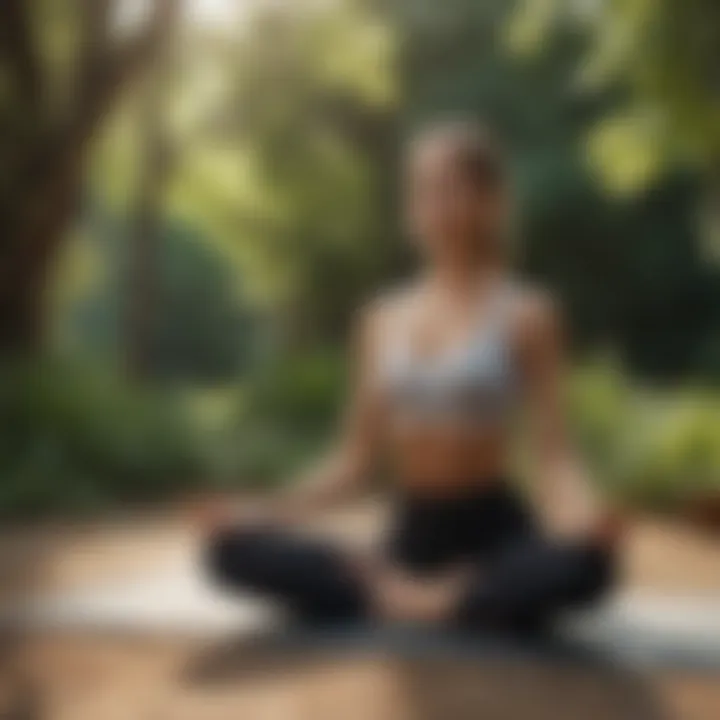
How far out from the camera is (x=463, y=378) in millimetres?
984

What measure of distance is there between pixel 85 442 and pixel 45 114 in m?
0.26

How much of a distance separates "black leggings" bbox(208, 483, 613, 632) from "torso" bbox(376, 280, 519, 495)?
0.02m

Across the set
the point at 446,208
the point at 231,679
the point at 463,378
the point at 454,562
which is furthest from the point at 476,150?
the point at 231,679

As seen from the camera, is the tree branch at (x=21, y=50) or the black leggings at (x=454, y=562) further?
the tree branch at (x=21, y=50)

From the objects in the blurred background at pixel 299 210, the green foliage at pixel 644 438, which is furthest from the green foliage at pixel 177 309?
the green foliage at pixel 644 438

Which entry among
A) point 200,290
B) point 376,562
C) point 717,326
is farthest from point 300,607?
point 717,326

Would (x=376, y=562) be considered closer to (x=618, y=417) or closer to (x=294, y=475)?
(x=294, y=475)

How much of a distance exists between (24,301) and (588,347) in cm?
42

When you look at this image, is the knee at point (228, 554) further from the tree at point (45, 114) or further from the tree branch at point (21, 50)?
the tree branch at point (21, 50)

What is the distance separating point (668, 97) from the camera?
3.22ft

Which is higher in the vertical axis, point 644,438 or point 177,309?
point 177,309

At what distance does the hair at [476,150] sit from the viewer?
38.2 inches

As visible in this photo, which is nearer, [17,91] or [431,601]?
[431,601]

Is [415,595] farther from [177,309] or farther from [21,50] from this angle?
[21,50]
